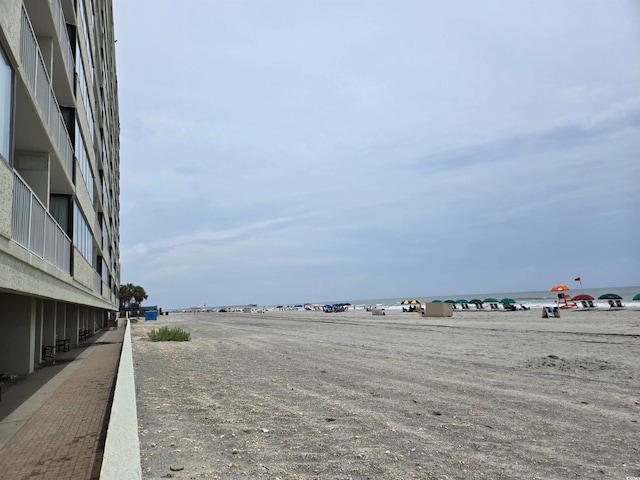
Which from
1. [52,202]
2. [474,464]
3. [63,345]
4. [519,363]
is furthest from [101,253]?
[474,464]

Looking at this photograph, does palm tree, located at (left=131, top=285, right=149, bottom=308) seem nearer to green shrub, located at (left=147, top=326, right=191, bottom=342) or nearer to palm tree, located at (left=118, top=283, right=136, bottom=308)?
palm tree, located at (left=118, top=283, right=136, bottom=308)

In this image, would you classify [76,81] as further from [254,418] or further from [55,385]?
[254,418]

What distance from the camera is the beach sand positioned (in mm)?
5023

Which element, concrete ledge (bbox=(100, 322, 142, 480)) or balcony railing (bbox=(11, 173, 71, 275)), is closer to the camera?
concrete ledge (bbox=(100, 322, 142, 480))

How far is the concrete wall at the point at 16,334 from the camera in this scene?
39.2 feet

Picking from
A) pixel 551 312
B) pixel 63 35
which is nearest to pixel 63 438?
pixel 63 35

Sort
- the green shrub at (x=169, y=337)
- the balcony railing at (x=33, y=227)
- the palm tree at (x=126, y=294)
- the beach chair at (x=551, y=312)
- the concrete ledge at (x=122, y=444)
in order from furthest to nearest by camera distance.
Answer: the palm tree at (x=126, y=294)
the beach chair at (x=551, y=312)
the green shrub at (x=169, y=337)
the balcony railing at (x=33, y=227)
the concrete ledge at (x=122, y=444)

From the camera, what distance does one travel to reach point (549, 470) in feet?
16.0

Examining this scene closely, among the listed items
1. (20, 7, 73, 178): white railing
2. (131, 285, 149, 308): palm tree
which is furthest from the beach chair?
(131, 285, 149, 308): palm tree

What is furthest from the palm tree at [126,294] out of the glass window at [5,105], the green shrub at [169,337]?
the glass window at [5,105]

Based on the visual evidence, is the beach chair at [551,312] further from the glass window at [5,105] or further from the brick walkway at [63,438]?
the glass window at [5,105]

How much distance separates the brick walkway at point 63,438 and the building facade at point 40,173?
2.04 meters

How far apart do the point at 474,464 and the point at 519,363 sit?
8868 millimetres

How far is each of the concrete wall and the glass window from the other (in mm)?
7040
